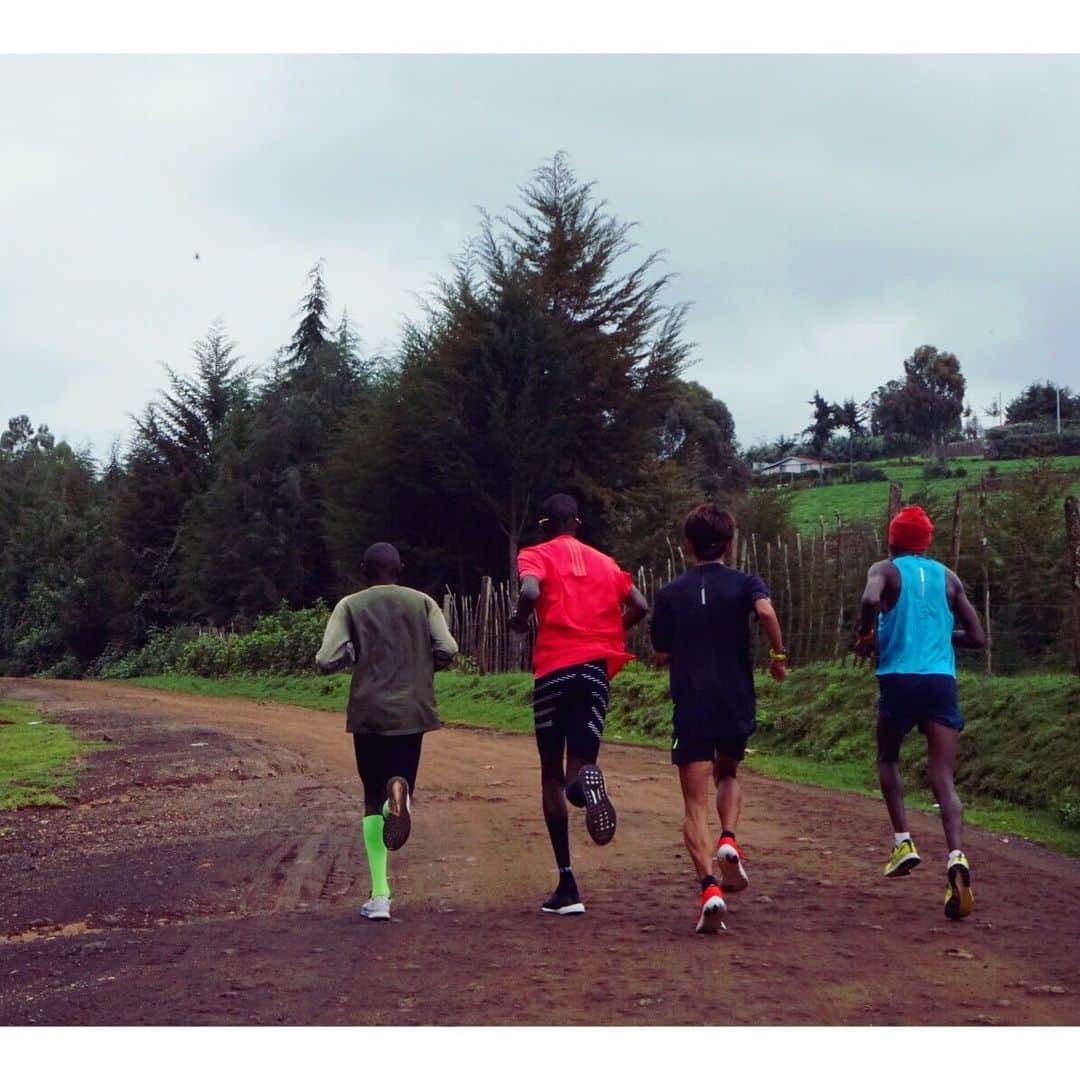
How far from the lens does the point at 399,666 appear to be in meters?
7.41

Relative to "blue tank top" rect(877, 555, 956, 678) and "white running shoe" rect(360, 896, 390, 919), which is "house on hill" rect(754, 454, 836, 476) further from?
"white running shoe" rect(360, 896, 390, 919)

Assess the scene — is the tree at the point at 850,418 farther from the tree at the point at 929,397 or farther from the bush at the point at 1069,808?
the bush at the point at 1069,808

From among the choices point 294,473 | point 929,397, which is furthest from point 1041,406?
point 294,473

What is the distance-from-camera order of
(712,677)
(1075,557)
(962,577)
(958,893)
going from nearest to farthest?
(958,893) → (712,677) → (1075,557) → (962,577)

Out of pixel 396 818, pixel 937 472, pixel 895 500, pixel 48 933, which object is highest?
pixel 937 472

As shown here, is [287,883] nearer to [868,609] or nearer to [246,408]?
[868,609]

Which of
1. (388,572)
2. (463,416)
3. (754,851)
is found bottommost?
(754,851)

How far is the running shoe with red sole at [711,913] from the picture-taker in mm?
6258

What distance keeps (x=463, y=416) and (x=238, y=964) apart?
87.8 feet

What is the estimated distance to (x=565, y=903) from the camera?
688cm

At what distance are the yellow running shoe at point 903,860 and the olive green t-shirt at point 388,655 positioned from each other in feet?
8.02

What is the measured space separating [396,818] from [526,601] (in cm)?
125

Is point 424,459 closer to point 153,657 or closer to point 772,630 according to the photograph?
point 153,657

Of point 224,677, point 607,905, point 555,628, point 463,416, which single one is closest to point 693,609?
point 555,628
